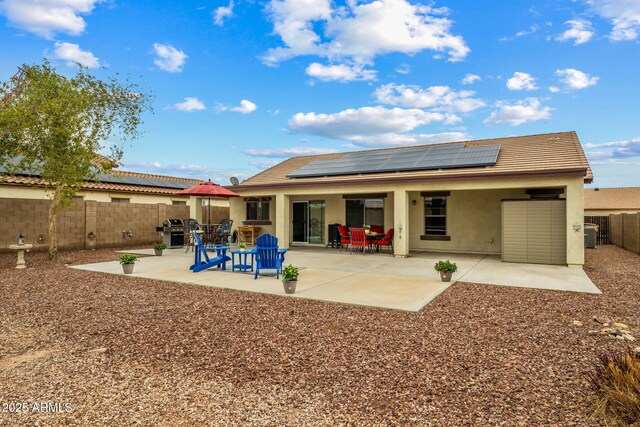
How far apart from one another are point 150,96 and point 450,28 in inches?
467

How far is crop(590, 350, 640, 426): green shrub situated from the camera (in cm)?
281

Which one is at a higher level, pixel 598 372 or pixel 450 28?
pixel 450 28

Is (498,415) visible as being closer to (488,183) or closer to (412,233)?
(488,183)

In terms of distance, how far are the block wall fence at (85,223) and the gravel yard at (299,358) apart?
27.9ft

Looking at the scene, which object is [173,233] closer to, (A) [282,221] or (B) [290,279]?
(A) [282,221]

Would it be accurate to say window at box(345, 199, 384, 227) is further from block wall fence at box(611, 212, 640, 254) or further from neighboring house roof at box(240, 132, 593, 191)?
block wall fence at box(611, 212, 640, 254)

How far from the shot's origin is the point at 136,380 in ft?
12.1

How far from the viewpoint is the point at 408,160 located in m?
16.2

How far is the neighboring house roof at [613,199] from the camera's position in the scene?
33.3 meters

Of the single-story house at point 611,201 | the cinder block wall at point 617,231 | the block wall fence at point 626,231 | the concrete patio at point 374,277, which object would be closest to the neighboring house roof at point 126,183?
the concrete patio at point 374,277

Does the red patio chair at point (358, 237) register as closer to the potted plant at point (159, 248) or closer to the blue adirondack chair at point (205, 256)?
the blue adirondack chair at point (205, 256)

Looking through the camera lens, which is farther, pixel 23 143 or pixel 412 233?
pixel 412 233

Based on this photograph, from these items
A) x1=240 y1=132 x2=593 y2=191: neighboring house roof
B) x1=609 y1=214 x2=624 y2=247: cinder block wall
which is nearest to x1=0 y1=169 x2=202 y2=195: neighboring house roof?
x1=240 y1=132 x2=593 y2=191: neighboring house roof

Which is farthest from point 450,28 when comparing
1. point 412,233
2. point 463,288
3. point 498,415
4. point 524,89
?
point 498,415
